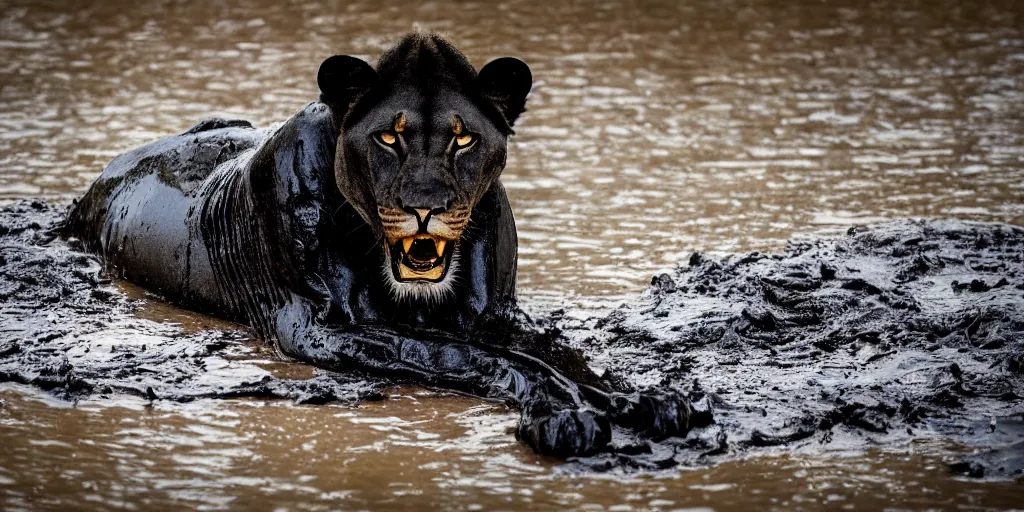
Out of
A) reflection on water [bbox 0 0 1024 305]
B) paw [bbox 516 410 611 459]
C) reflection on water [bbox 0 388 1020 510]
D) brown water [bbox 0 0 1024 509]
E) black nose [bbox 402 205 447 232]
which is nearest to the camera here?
reflection on water [bbox 0 388 1020 510]

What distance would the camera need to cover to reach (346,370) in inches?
245

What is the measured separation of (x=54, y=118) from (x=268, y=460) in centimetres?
725

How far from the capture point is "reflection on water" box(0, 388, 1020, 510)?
4820 mm

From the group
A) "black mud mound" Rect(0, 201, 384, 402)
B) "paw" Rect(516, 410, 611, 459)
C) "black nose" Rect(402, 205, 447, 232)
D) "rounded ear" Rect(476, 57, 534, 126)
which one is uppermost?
"rounded ear" Rect(476, 57, 534, 126)

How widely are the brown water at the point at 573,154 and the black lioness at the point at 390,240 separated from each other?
25 centimetres

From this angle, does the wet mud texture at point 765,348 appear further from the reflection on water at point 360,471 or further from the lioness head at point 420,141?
the lioness head at point 420,141

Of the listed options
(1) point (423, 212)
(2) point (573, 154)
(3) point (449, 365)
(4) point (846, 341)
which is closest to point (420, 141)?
(1) point (423, 212)

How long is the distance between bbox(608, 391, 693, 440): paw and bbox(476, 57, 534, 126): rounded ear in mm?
1488

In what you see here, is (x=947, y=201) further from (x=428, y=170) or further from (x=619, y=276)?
(x=428, y=170)

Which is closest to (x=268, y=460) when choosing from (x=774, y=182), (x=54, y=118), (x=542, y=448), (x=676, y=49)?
(x=542, y=448)

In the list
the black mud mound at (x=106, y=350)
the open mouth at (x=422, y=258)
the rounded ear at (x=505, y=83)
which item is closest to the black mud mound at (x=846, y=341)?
the open mouth at (x=422, y=258)

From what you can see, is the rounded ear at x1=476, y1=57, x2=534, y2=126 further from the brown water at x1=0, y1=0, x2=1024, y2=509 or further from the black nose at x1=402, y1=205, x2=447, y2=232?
the brown water at x1=0, y1=0, x2=1024, y2=509

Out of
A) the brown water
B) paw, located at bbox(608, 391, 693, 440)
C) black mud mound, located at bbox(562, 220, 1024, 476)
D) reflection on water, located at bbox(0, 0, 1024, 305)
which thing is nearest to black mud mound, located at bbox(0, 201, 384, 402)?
the brown water

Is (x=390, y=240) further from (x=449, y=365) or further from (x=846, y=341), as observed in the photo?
(x=846, y=341)
